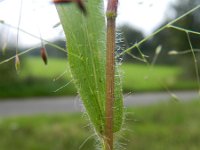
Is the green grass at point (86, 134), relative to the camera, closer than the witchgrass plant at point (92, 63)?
No

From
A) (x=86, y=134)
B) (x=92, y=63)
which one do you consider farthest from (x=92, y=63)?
(x=86, y=134)

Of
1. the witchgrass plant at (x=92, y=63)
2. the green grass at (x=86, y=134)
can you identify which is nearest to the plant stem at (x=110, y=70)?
the witchgrass plant at (x=92, y=63)

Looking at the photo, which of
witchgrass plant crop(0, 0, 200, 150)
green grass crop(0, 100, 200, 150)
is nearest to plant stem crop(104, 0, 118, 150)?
witchgrass plant crop(0, 0, 200, 150)

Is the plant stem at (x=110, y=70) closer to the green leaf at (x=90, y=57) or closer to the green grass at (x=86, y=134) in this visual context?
the green leaf at (x=90, y=57)

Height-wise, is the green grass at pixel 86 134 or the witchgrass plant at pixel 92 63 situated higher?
the witchgrass plant at pixel 92 63

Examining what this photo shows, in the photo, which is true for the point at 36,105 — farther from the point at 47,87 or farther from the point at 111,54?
the point at 111,54

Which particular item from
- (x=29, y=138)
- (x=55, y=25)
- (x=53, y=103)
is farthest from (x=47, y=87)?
(x=55, y=25)

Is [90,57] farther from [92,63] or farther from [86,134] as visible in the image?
[86,134]

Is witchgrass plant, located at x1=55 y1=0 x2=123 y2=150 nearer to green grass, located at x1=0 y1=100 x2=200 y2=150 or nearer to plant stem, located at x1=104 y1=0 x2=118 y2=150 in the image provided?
plant stem, located at x1=104 y1=0 x2=118 y2=150
